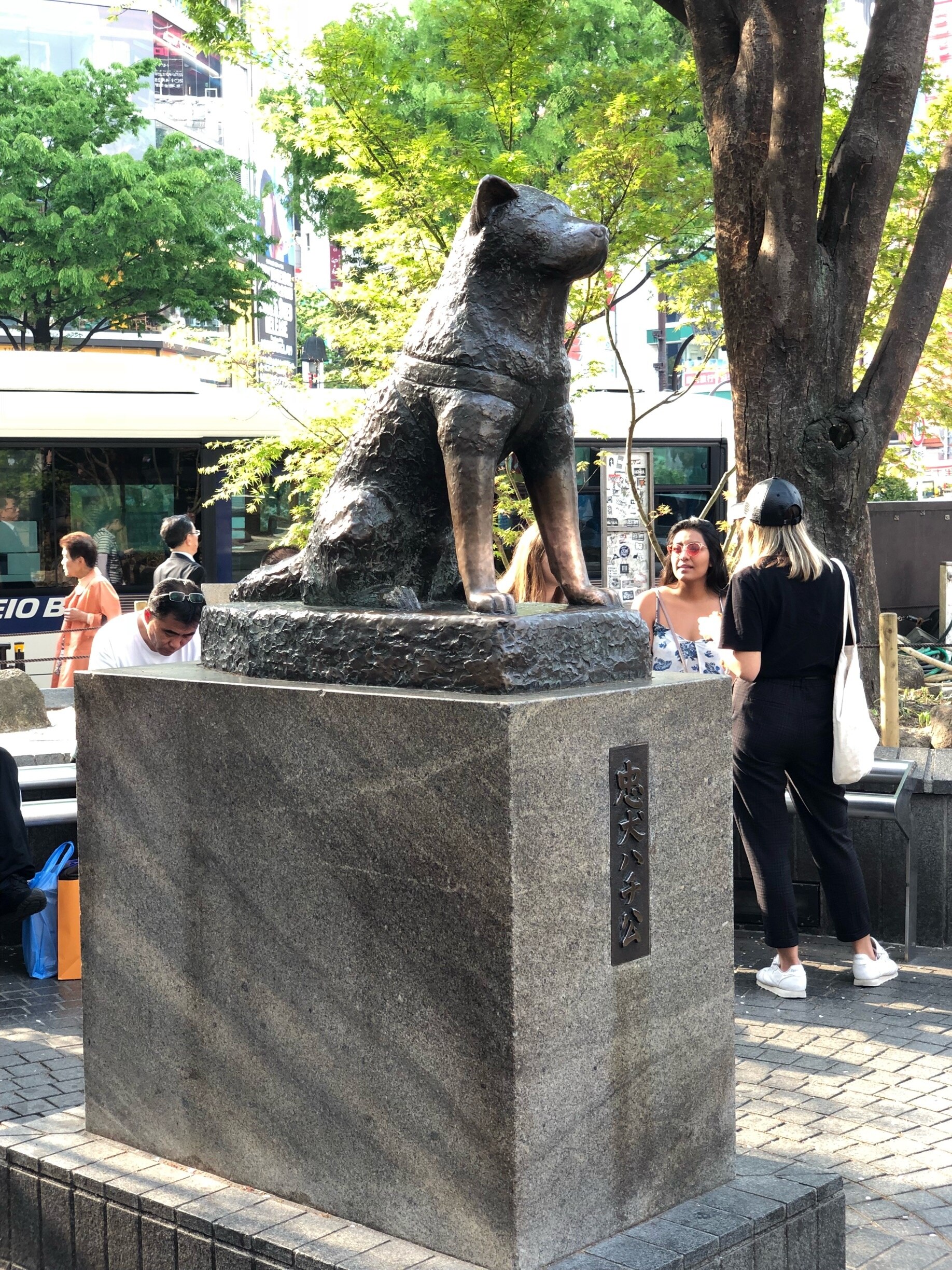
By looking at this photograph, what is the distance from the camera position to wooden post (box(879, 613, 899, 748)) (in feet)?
26.5

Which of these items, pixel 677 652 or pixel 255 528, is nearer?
pixel 677 652

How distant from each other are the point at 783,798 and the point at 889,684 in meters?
2.47

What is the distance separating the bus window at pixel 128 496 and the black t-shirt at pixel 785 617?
12.2m

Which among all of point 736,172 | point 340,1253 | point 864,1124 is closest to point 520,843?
point 340,1253

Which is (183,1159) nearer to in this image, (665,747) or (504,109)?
(665,747)

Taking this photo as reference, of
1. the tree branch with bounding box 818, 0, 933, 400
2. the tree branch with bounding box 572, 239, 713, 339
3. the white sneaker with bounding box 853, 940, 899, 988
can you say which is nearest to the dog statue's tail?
the white sneaker with bounding box 853, 940, 899, 988

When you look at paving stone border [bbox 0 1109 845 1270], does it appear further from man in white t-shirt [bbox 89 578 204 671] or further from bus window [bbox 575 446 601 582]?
bus window [bbox 575 446 601 582]

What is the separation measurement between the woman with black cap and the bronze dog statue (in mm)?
2198

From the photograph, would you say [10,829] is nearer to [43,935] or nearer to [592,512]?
[43,935]

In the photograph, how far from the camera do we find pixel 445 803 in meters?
3.00

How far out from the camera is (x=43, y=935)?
6.56 meters

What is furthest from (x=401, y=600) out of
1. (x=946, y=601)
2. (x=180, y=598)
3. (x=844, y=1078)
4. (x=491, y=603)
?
(x=946, y=601)

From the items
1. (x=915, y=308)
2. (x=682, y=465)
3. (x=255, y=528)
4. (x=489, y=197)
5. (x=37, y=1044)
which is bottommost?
(x=37, y=1044)

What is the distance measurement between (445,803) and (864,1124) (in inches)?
94.9
